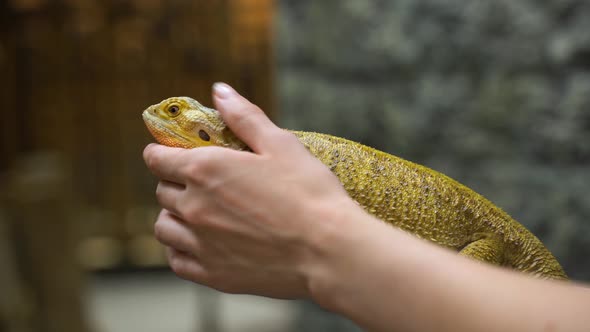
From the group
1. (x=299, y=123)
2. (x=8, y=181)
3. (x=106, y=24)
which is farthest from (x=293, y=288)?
(x=8, y=181)

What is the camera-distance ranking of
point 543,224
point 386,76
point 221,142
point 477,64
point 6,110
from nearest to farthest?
point 221,142, point 543,224, point 477,64, point 386,76, point 6,110

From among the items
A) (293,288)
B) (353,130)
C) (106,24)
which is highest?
(106,24)

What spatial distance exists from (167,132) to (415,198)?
0.29 m

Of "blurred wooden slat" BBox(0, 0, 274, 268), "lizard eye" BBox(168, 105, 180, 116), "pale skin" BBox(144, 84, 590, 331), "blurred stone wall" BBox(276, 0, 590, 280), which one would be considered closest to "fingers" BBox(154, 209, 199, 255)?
"pale skin" BBox(144, 84, 590, 331)

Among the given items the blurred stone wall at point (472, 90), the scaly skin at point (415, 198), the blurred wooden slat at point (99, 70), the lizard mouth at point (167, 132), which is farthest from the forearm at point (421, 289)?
the blurred wooden slat at point (99, 70)

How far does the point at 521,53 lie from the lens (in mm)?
1464

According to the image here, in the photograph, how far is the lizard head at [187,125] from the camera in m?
0.71

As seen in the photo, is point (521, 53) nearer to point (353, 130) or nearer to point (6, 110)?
point (353, 130)

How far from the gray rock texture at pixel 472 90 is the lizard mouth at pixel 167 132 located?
601mm

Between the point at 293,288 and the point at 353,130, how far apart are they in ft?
2.65

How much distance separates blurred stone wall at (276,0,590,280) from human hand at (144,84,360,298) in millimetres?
607

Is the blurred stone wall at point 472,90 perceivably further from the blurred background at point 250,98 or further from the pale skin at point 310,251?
the pale skin at point 310,251

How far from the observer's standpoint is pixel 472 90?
154 cm

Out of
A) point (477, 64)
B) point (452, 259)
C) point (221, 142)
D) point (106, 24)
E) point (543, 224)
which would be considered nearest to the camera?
point (452, 259)
